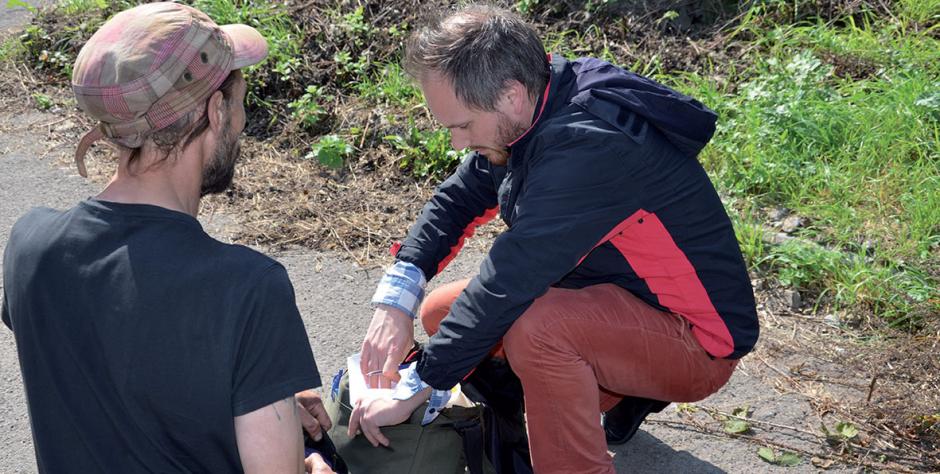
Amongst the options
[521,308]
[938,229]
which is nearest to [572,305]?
[521,308]

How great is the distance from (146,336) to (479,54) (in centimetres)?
127

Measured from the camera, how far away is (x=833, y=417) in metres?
3.43

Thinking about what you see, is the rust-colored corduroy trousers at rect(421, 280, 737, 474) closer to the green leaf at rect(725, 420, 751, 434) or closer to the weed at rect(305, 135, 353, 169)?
the green leaf at rect(725, 420, 751, 434)

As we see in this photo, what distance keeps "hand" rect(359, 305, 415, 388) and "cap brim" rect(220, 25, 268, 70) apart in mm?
1162

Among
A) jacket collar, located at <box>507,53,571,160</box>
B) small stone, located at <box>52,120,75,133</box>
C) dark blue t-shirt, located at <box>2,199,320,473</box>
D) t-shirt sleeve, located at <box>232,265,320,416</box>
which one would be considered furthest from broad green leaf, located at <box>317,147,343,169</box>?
t-shirt sleeve, located at <box>232,265,320,416</box>

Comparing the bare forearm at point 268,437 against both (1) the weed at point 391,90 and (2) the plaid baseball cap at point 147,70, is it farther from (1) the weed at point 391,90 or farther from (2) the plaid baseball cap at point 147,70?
(1) the weed at point 391,90

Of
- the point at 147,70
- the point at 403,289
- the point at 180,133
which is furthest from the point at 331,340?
the point at 147,70

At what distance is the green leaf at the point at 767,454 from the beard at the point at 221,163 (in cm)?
208

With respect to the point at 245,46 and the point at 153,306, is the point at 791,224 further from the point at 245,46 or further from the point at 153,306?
the point at 153,306

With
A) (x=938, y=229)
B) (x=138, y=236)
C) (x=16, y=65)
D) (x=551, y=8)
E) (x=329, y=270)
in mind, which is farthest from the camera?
(x=16, y=65)

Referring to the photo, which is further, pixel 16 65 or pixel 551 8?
pixel 16 65

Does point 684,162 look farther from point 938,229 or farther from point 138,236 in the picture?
point 938,229

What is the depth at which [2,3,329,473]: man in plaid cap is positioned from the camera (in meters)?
1.89

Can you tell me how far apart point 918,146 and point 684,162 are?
7.41ft
